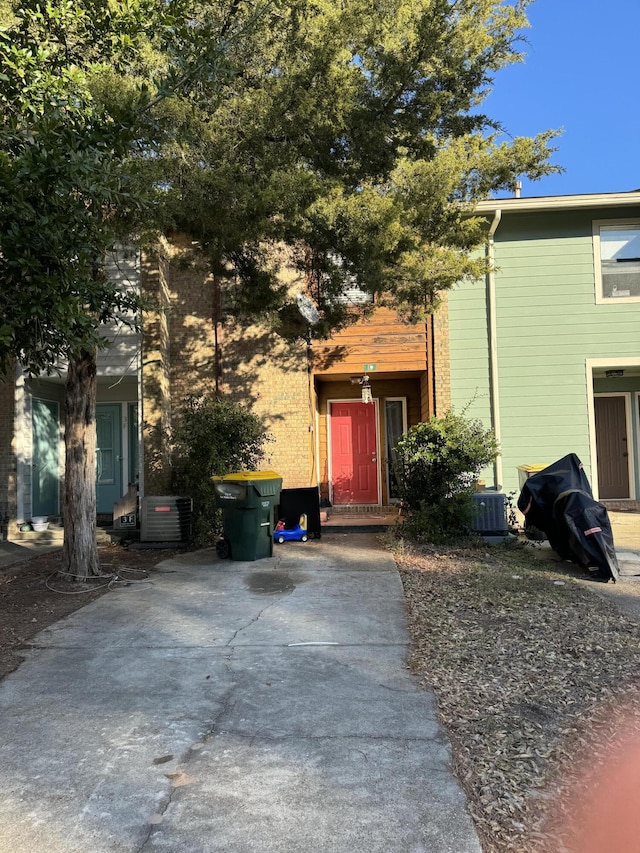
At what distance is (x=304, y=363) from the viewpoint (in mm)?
11359

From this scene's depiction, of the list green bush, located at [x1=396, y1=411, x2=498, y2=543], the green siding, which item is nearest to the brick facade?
the green siding

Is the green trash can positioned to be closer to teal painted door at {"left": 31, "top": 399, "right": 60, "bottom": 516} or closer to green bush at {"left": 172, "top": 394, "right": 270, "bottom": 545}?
green bush at {"left": 172, "top": 394, "right": 270, "bottom": 545}

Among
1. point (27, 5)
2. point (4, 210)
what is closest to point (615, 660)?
point (4, 210)

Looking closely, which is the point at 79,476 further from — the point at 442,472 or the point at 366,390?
the point at 366,390

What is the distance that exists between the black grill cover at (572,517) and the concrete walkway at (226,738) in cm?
264

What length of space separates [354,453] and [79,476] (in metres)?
6.85

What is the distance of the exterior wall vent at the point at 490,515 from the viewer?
8.85 metres

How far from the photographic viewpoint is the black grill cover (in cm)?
702

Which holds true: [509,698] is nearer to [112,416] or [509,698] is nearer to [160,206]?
[160,206]

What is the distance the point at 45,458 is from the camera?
1145 cm

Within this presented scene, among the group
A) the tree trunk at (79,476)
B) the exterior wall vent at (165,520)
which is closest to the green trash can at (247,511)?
the exterior wall vent at (165,520)

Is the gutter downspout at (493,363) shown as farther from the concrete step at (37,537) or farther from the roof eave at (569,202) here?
the concrete step at (37,537)

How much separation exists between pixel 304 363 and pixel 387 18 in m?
5.87

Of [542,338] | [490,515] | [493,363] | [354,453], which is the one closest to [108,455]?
[354,453]
